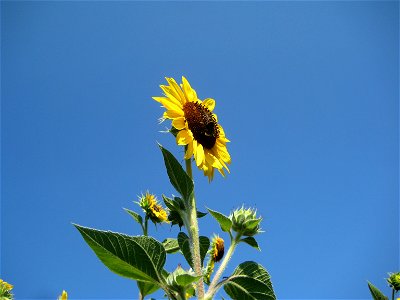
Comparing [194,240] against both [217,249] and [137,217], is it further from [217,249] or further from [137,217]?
[137,217]

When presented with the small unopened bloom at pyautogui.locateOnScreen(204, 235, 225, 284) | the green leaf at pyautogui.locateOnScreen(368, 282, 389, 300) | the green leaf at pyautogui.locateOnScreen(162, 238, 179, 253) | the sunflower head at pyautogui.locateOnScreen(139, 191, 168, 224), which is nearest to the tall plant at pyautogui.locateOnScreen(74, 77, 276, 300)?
the green leaf at pyautogui.locateOnScreen(162, 238, 179, 253)

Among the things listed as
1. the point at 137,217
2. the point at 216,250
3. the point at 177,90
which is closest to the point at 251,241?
the point at 177,90

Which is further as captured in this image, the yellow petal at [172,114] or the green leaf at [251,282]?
the yellow petal at [172,114]

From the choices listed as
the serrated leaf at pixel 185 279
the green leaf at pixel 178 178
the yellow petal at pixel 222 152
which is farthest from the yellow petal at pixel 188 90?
the serrated leaf at pixel 185 279

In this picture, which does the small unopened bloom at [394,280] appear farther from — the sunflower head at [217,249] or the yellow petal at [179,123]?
the yellow petal at [179,123]

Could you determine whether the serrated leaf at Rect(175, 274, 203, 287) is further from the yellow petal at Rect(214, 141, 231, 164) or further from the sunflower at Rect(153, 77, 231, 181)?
the yellow petal at Rect(214, 141, 231, 164)
